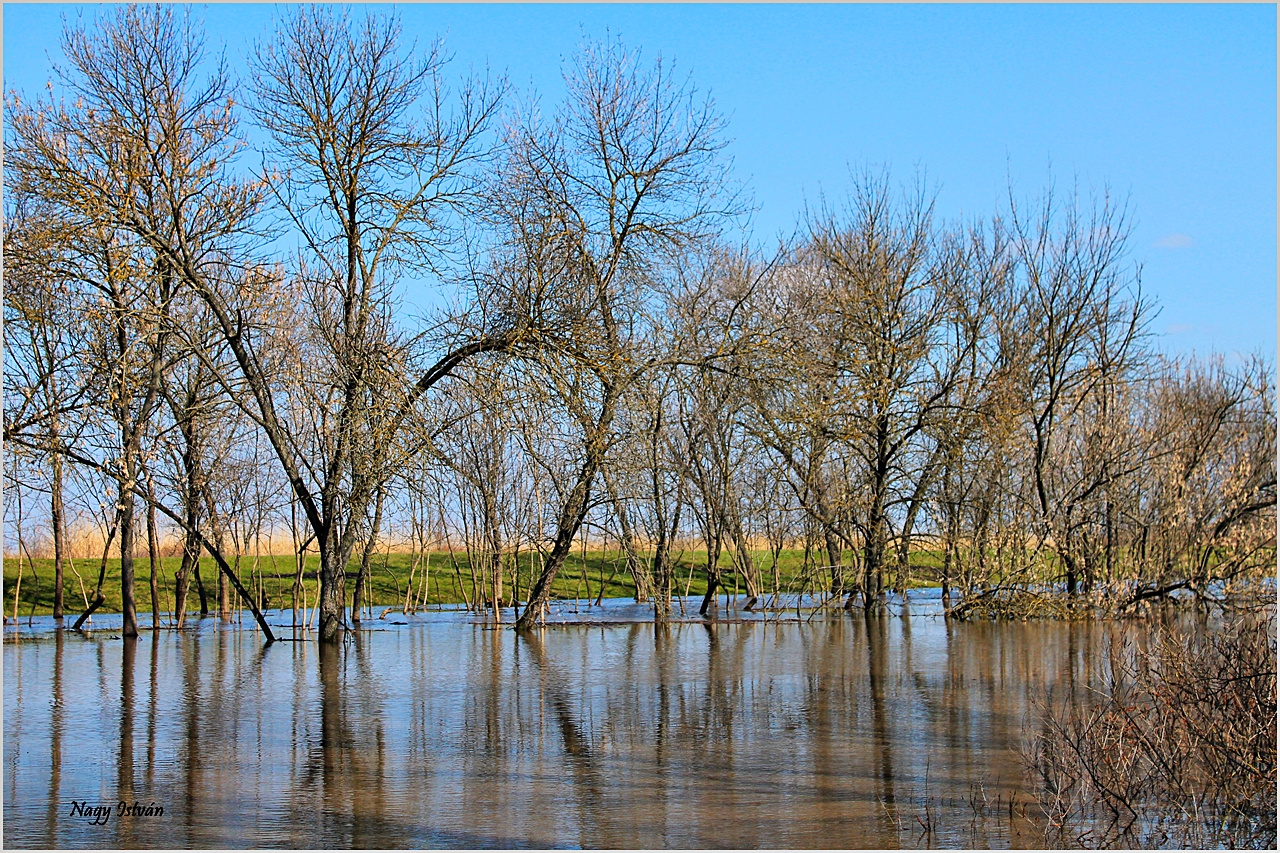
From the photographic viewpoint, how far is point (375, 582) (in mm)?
28125

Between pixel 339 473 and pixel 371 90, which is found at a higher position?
pixel 371 90

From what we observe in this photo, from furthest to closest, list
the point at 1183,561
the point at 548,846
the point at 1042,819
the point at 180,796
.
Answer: the point at 1183,561, the point at 180,796, the point at 1042,819, the point at 548,846

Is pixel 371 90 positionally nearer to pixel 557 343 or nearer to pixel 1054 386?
pixel 557 343

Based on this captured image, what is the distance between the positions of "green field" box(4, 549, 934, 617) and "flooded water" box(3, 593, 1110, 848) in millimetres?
7513

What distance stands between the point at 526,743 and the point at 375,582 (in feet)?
63.8

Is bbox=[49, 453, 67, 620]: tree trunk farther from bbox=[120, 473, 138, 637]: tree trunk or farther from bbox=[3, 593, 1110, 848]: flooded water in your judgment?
bbox=[3, 593, 1110, 848]: flooded water

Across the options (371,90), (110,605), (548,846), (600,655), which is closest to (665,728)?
(548,846)

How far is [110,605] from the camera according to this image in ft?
81.8

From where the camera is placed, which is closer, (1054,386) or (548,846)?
(548,846)

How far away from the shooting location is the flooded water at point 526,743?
6.96 metres

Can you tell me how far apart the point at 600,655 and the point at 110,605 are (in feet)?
46.5

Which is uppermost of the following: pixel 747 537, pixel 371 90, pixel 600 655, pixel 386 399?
pixel 371 90

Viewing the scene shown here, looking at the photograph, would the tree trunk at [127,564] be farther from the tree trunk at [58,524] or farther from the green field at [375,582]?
the green field at [375,582]

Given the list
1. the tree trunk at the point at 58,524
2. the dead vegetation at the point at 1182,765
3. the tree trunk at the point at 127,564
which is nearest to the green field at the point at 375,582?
the tree trunk at the point at 58,524
